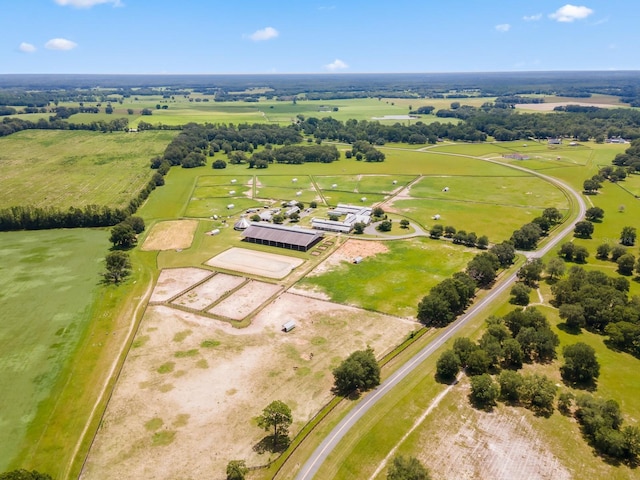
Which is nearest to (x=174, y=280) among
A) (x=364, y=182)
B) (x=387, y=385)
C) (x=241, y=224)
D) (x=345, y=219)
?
(x=241, y=224)

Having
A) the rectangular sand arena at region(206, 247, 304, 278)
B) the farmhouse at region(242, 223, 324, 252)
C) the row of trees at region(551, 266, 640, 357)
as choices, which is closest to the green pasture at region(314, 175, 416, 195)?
the farmhouse at region(242, 223, 324, 252)

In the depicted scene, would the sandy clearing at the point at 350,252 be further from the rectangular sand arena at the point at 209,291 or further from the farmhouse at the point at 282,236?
the rectangular sand arena at the point at 209,291

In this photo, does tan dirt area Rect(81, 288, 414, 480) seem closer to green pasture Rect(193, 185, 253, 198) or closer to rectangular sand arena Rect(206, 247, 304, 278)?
rectangular sand arena Rect(206, 247, 304, 278)

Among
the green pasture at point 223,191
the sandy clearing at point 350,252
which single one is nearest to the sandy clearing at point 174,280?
the sandy clearing at point 350,252

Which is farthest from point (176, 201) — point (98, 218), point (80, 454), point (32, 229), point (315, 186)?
point (80, 454)

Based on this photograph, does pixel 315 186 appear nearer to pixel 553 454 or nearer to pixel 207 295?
pixel 207 295

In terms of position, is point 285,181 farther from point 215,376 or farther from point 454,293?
point 215,376
